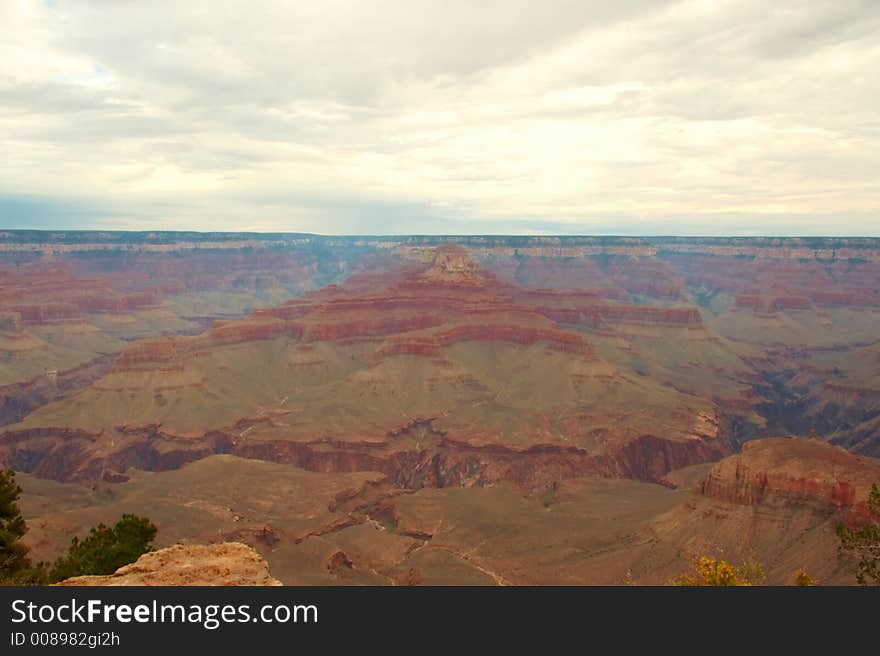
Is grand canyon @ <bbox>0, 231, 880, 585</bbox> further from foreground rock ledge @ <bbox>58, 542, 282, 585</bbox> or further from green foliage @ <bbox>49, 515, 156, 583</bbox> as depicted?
green foliage @ <bbox>49, 515, 156, 583</bbox>

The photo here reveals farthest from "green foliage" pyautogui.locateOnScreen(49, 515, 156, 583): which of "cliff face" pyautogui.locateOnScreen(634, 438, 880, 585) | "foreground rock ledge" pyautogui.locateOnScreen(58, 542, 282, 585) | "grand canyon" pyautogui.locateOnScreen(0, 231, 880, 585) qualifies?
"cliff face" pyautogui.locateOnScreen(634, 438, 880, 585)

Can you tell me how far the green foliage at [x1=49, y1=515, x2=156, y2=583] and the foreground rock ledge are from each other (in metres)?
17.7

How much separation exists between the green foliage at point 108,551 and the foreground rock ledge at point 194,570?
58.2 ft

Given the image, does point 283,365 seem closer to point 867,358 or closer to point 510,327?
point 510,327

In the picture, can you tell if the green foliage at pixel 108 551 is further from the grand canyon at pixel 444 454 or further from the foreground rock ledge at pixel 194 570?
the grand canyon at pixel 444 454

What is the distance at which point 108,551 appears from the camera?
143 feet

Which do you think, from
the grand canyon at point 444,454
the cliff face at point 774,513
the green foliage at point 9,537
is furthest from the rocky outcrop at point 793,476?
Answer: the green foliage at point 9,537

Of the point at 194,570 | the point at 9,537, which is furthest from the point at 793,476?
the point at 9,537

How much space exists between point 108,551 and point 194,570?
2232cm

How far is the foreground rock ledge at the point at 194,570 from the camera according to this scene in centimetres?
2488

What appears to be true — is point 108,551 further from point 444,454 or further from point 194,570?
point 444,454

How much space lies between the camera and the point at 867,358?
200 m

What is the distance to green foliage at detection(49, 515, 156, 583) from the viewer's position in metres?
42.8
